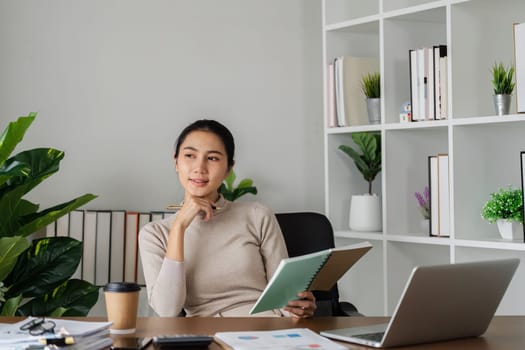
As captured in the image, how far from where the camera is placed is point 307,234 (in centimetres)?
279

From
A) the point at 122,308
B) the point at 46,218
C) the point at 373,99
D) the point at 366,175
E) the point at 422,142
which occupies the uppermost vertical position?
the point at 373,99

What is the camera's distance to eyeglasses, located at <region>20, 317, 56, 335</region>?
5.20 ft

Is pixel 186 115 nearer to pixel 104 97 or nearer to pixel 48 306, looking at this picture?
pixel 104 97

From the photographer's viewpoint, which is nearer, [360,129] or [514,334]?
[514,334]

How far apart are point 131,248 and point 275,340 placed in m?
1.87

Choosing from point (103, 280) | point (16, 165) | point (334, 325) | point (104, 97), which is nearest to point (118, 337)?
point (334, 325)

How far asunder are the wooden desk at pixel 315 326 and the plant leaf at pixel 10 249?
3.17 ft

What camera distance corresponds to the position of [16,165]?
2.69m

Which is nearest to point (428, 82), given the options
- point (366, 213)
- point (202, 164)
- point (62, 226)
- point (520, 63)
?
point (520, 63)

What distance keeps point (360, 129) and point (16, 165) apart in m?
1.40

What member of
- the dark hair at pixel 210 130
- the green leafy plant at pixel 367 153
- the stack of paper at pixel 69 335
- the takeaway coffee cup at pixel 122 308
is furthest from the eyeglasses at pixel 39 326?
the green leafy plant at pixel 367 153

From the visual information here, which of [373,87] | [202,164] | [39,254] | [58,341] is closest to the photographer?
[58,341]

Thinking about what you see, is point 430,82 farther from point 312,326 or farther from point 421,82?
point 312,326

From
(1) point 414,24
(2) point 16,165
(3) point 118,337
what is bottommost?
(3) point 118,337
